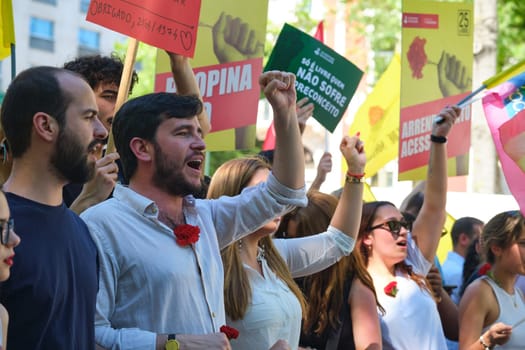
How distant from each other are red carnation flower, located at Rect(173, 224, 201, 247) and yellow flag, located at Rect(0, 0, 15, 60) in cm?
174

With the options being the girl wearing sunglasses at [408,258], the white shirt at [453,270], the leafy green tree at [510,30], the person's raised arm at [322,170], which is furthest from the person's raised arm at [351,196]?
the leafy green tree at [510,30]

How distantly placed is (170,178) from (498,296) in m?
2.83

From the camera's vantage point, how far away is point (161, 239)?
352 cm

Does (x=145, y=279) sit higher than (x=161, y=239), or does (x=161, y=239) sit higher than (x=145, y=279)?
(x=161, y=239)

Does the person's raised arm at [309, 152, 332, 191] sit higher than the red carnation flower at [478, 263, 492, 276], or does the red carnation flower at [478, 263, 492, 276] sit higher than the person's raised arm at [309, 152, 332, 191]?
the person's raised arm at [309, 152, 332, 191]

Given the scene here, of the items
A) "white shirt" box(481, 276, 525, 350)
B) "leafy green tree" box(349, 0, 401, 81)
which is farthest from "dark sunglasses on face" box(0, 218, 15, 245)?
"leafy green tree" box(349, 0, 401, 81)

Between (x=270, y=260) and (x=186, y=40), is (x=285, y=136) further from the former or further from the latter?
(x=186, y=40)

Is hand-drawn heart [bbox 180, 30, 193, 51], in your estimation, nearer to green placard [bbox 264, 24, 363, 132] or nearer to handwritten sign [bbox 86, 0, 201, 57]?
handwritten sign [bbox 86, 0, 201, 57]

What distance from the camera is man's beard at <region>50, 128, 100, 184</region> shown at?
3.19 m

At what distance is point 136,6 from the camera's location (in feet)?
15.3

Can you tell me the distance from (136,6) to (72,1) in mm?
40747

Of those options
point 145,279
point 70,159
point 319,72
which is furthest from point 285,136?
point 319,72

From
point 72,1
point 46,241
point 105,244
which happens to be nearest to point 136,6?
point 105,244

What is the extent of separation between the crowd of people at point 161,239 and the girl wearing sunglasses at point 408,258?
0.04 feet
